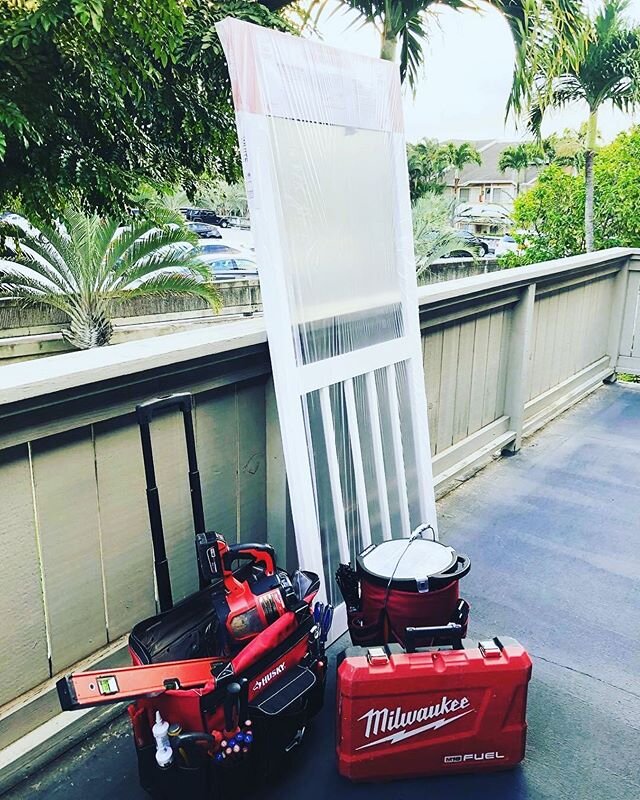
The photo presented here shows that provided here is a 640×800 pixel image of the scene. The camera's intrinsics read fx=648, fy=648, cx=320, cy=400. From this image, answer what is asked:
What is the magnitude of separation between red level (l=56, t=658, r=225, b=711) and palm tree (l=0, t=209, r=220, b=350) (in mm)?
7207

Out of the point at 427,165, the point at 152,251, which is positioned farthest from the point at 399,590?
the point at 427,165

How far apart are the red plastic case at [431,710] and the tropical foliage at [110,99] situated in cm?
324

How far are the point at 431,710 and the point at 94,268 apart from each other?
321 inches

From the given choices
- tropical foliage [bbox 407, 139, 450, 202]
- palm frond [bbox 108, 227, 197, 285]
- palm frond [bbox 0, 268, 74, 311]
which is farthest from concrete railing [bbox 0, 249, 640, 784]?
tropical foliage [bbox 407, 139, 450, 202]

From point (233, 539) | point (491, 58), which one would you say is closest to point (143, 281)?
point (491, 58)

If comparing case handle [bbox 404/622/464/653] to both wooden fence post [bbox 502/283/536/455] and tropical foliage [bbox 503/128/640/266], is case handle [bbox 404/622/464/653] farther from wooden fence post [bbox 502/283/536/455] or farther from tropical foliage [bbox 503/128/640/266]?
tropical foliage [bbox 503/128/640/266]

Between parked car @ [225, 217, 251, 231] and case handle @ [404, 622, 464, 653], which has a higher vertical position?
parked car @ [225, 217, 251, 231]

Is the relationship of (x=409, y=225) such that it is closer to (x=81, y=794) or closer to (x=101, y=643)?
(x=101, y=643)

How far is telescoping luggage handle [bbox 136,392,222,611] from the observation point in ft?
4.75

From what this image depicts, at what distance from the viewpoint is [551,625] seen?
2.20 m

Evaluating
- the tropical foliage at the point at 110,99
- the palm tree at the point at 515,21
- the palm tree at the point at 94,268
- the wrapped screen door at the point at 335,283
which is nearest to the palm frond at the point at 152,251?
the palm tree at the point at 94,268

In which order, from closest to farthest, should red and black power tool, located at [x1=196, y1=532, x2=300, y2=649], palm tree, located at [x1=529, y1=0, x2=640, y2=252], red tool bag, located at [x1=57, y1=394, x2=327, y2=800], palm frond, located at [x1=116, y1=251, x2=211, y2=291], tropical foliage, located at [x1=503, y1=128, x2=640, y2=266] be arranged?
red tool bag, located at [x1=57, y1=394, x2=327, y2=800] < red and black power tool, located at [x1=196, y1=532, x2=300, y2=649] < tropical foliage, located at [x1=503, y1=128, x2=640, y2=266] < palm tree, located at [x1=529, y1=0, x2=640, y2=252] < palm frond, located at [x1=116, y1=251, x2=211, y2=291]

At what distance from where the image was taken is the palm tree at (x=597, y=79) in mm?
7781

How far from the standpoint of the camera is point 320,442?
1943mm
